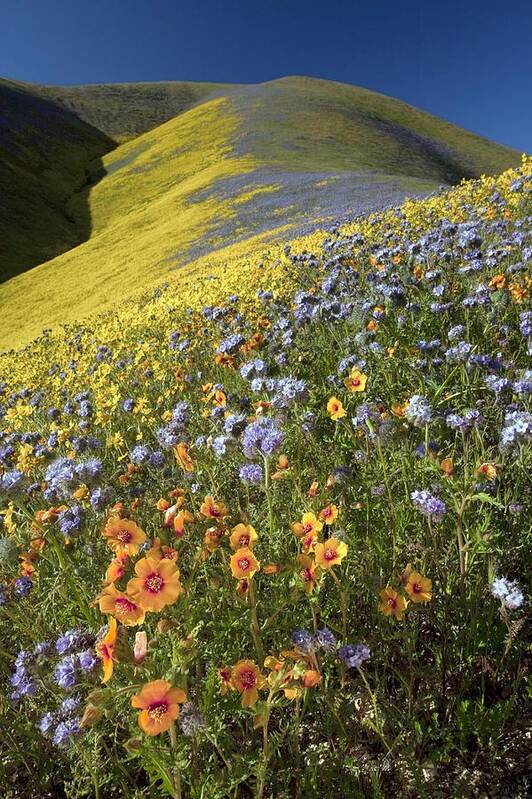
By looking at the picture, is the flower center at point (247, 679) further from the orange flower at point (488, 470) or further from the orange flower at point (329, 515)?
the orange flower at point (488, 470)

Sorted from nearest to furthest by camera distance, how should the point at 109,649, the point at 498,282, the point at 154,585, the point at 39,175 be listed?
the point at 109,649 < the point at 154,585 < the point at 498,282 < the point at 39,175

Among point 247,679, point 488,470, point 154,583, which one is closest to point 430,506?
point 488,470

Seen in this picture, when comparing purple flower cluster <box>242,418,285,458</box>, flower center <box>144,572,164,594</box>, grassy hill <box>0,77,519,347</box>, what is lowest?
flower center <box>144,572,164,594</box>

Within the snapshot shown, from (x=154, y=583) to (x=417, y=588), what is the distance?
3.54 ft

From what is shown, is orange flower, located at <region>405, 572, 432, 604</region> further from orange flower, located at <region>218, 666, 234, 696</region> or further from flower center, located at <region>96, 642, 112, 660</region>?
flower center, located at <region>96, 642, 112, 660</region>

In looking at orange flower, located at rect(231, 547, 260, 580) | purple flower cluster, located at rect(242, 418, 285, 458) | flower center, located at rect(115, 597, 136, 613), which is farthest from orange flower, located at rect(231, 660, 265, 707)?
purple flower cluster, located at rect(242, 418, 285, 458)

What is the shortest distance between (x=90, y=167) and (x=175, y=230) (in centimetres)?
5106

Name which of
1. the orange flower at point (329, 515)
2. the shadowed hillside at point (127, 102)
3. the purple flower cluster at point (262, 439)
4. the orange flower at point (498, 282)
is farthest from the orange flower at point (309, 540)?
the shadowed hillside at point (127, 102)

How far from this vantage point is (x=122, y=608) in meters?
1.81

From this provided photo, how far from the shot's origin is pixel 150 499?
13.6 feet

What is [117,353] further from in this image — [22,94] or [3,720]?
[22,94]

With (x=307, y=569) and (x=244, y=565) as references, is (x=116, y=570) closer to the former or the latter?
(x=244, y=565)

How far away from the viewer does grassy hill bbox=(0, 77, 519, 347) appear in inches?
1006

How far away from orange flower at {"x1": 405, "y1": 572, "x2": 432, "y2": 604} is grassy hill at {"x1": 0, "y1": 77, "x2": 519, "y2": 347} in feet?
45.5
